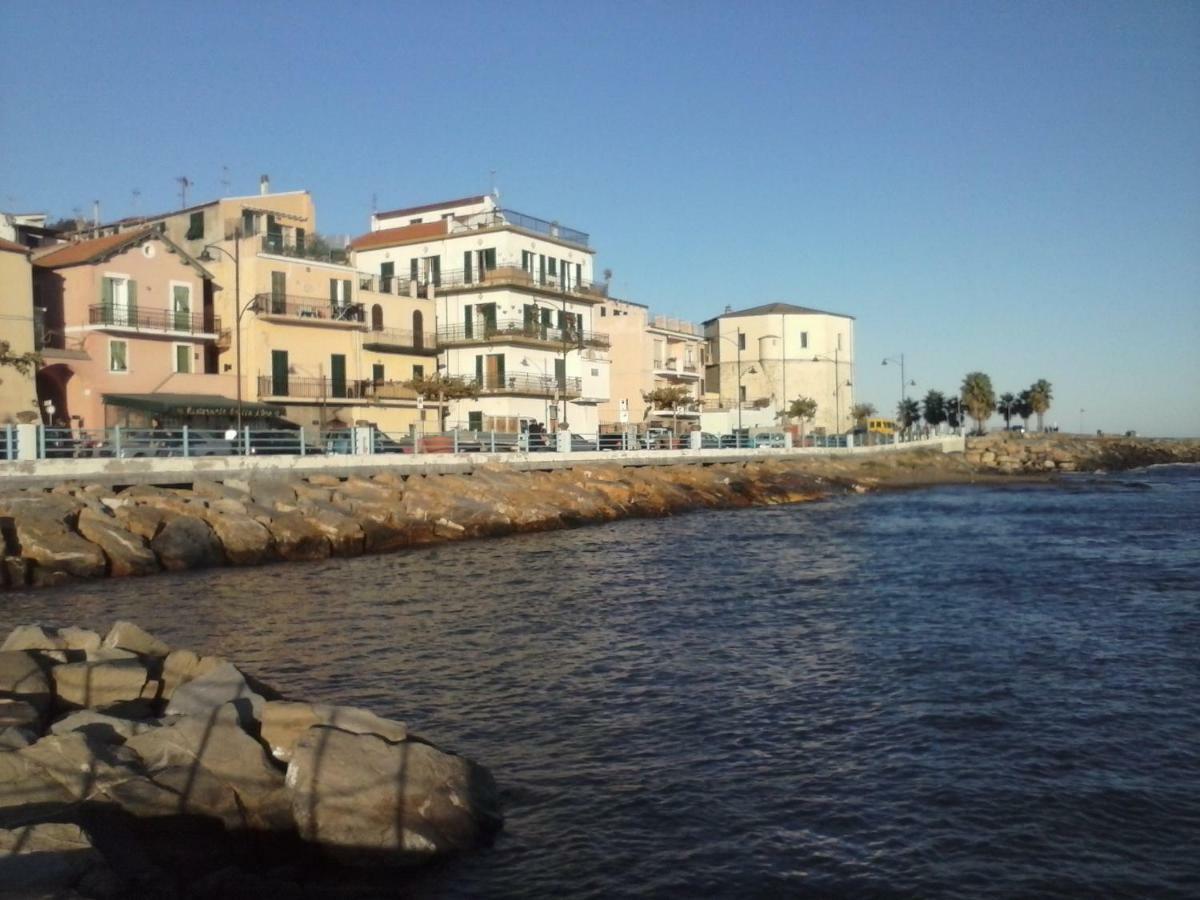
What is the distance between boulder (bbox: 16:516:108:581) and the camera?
23.4 m

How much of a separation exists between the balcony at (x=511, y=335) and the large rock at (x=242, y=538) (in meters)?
33.5

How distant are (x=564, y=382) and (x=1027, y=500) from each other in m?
26.6

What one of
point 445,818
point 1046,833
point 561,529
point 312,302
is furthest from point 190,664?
point 312,302

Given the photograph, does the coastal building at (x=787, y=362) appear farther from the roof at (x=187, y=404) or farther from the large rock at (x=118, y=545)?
the large rock at (x=118, y=545)

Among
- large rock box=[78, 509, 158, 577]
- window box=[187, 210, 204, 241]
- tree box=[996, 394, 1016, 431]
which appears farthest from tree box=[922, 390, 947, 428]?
large rock box=[78, 509, 158, 577]

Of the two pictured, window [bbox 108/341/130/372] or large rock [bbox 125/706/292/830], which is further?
window [bbox 108/341/130/372]

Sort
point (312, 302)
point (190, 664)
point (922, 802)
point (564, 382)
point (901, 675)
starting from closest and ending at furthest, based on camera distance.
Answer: point (922, 802)
point (190, 664)
point (901, 675)
point (312, 302)
point (564, 382)

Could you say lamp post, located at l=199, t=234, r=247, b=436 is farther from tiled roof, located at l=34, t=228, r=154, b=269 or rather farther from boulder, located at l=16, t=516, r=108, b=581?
boulder, located at l=16, t=516, r=108, b=581

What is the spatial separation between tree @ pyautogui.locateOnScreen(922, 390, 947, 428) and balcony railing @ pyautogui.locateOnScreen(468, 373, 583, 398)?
260ft

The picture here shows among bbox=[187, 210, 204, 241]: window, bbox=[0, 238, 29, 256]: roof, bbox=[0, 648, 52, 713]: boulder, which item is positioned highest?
bbox=[187, 210, 204, 241]: window

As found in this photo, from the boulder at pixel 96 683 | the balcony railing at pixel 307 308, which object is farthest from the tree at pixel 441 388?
the boulder at pixel 96 683

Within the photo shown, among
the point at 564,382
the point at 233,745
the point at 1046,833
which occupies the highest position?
the point at 564,382

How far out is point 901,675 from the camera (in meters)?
15.0

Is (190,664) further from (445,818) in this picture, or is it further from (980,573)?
(980,573)
